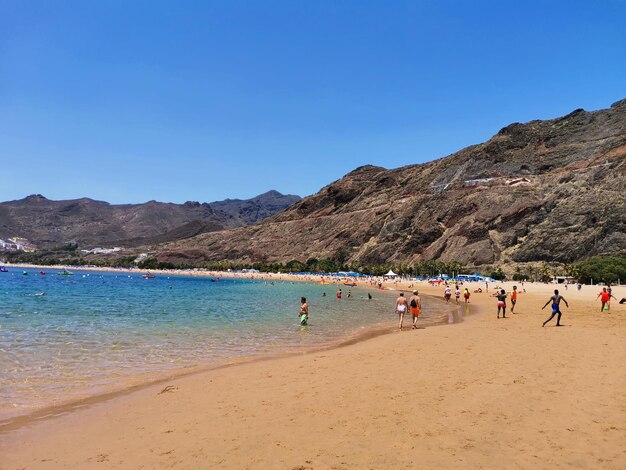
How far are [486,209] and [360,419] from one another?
10804 centimetres

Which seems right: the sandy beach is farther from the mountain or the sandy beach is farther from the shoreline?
the mountain

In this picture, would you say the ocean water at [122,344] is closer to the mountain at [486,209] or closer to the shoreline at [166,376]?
the shoreline at [166,376]

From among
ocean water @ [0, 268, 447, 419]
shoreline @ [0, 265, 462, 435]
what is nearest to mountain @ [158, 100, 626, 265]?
ocean water @ [0, 268, 447, 419]

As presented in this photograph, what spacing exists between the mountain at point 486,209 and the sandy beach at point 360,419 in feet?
265

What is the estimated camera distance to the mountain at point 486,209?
87500mm

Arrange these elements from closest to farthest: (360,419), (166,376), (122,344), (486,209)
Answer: (360,419) < (166,376) < (122,344) < (486,209)

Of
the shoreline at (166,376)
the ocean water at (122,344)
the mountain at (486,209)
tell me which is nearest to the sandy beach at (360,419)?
the shoreline at (166,376)

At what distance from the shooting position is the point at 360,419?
7238 millimetres

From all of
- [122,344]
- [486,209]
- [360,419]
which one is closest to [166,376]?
[122,344]

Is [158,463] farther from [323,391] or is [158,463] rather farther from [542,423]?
[542,423]

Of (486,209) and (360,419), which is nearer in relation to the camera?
(360,419)

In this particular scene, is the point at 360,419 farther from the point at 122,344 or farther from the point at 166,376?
the point at 122,344

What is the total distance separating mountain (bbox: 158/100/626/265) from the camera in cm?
8750

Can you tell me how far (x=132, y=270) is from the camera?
185500mm
